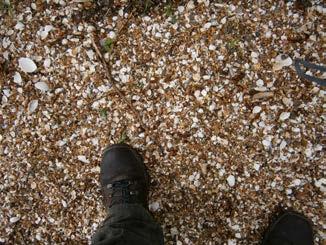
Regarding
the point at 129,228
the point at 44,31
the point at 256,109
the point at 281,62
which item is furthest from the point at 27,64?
the point at 281,62

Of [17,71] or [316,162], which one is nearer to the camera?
[316,162]

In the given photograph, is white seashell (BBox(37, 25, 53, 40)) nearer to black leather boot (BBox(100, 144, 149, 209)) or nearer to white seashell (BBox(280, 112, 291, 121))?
black leather boot (BBox(100, 144, 149, 209))

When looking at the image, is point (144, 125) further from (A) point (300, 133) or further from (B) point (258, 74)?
(A) point (300, 133)

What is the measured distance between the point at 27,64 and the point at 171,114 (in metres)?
1.03


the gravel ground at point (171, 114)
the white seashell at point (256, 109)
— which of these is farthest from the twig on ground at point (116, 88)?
the white seashell at point (256, 109)

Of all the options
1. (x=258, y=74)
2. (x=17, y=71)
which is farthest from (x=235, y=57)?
(x=17, y=71)

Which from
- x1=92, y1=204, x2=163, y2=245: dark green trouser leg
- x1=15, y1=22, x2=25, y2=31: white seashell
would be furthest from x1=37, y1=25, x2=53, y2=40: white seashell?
x1=92, y1=204, x2=163, y2=245: dark green trouser leg

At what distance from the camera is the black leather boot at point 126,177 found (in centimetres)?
268

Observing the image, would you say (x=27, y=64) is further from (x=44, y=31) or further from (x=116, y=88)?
(x=116, y=88)

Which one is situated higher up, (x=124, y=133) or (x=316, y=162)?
(x=124, y=133)

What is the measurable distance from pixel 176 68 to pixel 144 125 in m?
0.43

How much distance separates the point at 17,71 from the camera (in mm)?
2771

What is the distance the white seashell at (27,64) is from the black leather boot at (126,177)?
0.75 m

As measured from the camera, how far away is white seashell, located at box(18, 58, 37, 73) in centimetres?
275
